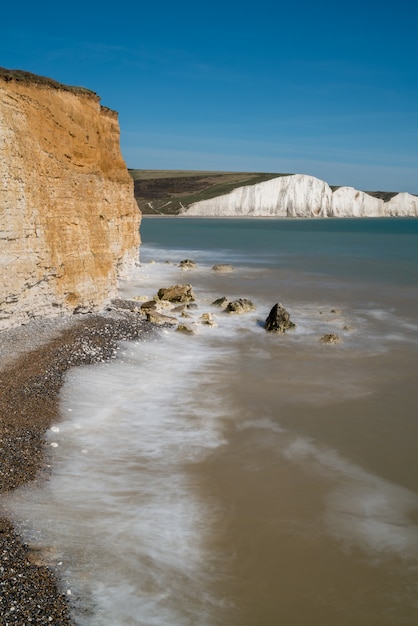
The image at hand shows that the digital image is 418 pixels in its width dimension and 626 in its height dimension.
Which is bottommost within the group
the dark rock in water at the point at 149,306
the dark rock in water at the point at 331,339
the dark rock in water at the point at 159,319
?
the dark rock in water at the point at 331,339

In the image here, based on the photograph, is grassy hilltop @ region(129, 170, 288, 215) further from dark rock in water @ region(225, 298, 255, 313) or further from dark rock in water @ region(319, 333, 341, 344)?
dark rock in water @ region(319, 333, 341, 344)

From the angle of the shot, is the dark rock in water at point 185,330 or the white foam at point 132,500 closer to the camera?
the white foam at point 132,500

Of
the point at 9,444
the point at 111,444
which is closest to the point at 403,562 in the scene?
the point at 111,444

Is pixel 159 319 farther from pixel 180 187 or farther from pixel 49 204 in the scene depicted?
pixel 180 187

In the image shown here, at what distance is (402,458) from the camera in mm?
9281

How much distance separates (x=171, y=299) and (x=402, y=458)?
1476cm

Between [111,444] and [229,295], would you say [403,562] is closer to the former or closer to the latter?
[111,444]

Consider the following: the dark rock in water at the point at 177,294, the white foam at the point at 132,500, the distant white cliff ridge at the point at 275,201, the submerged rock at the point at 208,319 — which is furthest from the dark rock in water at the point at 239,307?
the distant white cliff ridge at the point at 275,201

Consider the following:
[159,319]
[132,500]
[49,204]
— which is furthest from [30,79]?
[132,500]

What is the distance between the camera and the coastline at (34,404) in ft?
18.5

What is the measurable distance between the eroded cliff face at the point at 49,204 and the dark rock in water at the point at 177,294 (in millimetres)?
3269

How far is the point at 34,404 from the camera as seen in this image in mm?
10227

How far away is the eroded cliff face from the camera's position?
13883 mm

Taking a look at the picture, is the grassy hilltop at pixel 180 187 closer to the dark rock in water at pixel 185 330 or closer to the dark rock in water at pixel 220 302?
the dark rock in water at pixel 220 302
